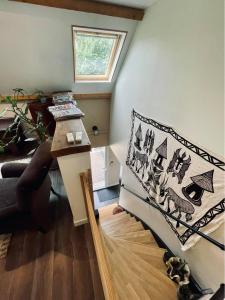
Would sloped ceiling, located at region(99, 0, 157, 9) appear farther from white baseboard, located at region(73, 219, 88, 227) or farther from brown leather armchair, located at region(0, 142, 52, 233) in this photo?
white baseboard, located at region(73, 219, 88, 227)

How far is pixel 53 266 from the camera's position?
166 cm

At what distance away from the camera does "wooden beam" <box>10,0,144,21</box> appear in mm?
2029

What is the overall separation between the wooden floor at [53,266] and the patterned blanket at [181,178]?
1.01 m

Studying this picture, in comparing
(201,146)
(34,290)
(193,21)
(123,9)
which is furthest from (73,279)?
(123,9)

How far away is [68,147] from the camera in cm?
152

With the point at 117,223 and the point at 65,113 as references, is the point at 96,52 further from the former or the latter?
the point at 117,223

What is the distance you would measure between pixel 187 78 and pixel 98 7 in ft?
5.09

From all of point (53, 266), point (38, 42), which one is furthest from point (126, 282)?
point (38, 42)

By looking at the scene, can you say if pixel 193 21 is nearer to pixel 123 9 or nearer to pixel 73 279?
pixel 123 9

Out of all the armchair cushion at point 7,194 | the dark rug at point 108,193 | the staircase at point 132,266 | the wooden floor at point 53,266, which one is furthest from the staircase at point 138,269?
the dark rug at point 108,193

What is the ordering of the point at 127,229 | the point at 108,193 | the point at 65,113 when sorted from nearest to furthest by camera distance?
1. the point at 65,113
2. the point at 127,229
3. the point at 108,193

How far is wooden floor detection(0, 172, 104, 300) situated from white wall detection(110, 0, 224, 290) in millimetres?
1048

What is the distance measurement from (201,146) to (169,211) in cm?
90

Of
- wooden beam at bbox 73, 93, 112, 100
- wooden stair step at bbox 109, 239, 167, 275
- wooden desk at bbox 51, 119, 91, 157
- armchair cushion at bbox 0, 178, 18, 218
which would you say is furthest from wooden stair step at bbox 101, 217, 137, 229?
wooden beam at bbox 73, 93, 112, 100
